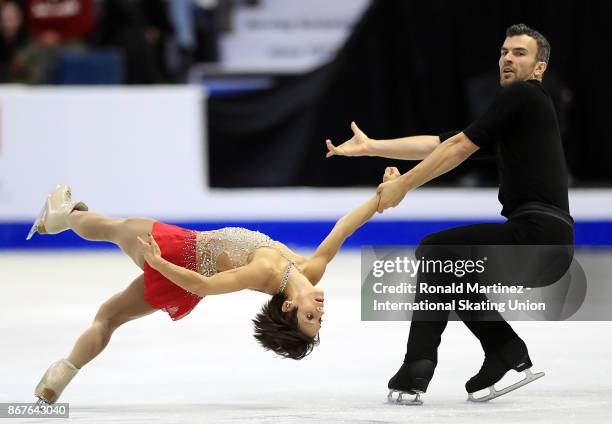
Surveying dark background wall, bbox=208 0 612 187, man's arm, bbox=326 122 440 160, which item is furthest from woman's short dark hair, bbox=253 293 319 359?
dark background wall, bbox=208 0 612 187

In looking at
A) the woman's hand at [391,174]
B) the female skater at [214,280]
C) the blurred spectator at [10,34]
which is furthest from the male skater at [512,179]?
the blurred spectator at [10,34]

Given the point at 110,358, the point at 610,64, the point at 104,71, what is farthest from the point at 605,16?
the point at 110,358

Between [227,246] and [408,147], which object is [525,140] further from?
[227,246]

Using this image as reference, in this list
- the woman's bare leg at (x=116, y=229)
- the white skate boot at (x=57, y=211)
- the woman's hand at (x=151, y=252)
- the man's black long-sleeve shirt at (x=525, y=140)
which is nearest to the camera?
the woman's hand at (x=151, y=252)

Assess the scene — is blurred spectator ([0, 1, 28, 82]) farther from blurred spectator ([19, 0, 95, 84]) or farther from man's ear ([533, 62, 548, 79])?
man's ear ([533, 62, 548, 79])

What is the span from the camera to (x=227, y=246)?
4.49 meters

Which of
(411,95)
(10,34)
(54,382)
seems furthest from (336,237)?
A: (10,34)

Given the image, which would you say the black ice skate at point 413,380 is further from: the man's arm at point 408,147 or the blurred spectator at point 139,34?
the blurred spectator at point 139,34

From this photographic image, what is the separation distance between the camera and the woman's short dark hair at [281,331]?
14.0 feet

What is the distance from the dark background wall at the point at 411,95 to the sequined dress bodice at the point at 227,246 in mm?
5400

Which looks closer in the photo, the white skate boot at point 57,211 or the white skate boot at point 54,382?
the white skate boot at point 54,382

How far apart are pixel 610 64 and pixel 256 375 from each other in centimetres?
645

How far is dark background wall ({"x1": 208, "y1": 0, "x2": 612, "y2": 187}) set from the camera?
10.0m

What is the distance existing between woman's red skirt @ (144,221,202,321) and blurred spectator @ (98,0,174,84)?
252 inches
